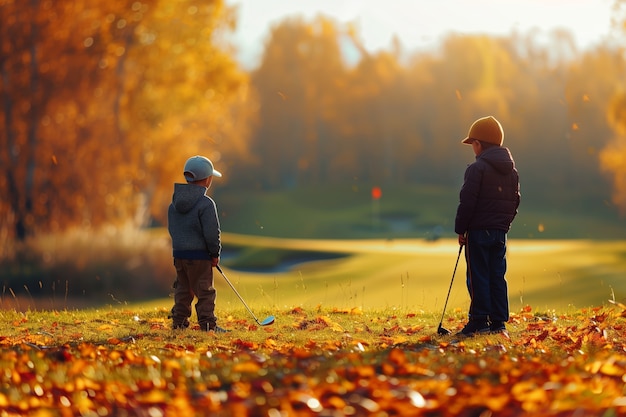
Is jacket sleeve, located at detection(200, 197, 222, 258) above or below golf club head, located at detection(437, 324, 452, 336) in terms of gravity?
above

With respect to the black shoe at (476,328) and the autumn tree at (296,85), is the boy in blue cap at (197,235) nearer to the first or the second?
the black shoe at (476,328)

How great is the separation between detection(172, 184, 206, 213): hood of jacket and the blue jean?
244 cm

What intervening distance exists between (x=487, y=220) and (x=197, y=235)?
257 centimetres

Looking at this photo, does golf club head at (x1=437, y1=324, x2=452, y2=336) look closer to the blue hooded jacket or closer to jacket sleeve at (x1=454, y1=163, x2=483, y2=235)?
jacket sleeve at (x1=454, y1=163, x2=483, y2=235)

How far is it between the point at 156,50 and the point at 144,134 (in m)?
2.41

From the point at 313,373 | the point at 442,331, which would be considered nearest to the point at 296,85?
the point at 442,331

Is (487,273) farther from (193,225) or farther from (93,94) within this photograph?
(93,94)

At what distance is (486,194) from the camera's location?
6.75m

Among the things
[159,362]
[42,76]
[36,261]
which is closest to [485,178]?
[159,362]

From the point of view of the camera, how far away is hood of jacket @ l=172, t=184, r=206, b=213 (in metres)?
7.04

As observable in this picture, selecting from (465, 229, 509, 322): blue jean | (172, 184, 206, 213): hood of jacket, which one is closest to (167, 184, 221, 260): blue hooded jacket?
(172, 184, 206, 213): hood of jacket

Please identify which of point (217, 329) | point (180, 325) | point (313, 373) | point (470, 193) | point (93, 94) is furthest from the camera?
point (93, 94)

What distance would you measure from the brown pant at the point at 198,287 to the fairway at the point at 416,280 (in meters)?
2.97

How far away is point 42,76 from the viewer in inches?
618
